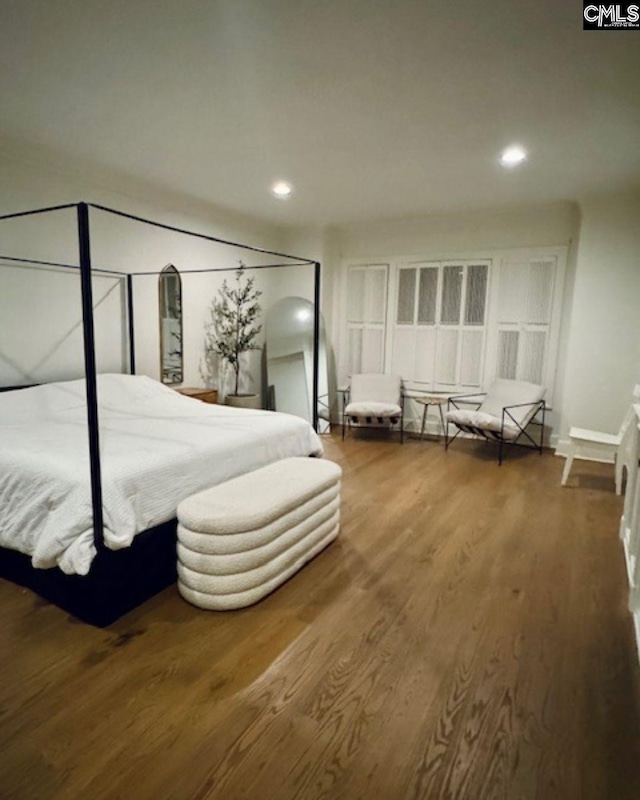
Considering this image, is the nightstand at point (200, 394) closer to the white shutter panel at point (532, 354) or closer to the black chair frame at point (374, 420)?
the black chair frame at point (374, 420)

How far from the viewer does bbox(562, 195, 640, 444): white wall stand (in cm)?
418

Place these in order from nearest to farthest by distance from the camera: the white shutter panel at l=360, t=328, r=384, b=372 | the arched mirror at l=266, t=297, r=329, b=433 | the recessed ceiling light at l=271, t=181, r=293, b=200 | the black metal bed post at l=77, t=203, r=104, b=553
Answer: the black metal bed post at l=77, t=203, r=104, b=553, the recessed ceiling light at l=271, t=181, r=293, b=200, the arched mirror at l=266, t=297, r=329, b=433, the white shutter panel at l=360, t=328, r=384, b=372

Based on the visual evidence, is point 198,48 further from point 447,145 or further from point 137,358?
point 137,358

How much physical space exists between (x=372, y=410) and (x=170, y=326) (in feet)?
7.30

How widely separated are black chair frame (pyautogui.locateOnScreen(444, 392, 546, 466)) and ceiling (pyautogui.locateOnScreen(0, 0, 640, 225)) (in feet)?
6.59

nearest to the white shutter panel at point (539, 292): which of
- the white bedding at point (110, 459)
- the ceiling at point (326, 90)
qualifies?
the ceiling at point (326, 90)

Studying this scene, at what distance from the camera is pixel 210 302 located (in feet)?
16.3

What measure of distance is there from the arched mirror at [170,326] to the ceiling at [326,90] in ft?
3.00

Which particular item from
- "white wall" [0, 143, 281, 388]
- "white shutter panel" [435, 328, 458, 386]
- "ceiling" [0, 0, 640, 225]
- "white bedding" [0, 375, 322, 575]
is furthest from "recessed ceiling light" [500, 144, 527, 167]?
"white wall" [0, 143, 281, 388]

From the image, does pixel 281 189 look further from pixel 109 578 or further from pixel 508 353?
pixel 109 578

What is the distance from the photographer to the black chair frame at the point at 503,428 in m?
4.40

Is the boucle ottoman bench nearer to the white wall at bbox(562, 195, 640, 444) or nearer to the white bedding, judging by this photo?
the white bedding

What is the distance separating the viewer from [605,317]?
4.30 meters

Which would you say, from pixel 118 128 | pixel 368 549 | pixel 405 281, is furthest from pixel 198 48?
pixel 405 281
